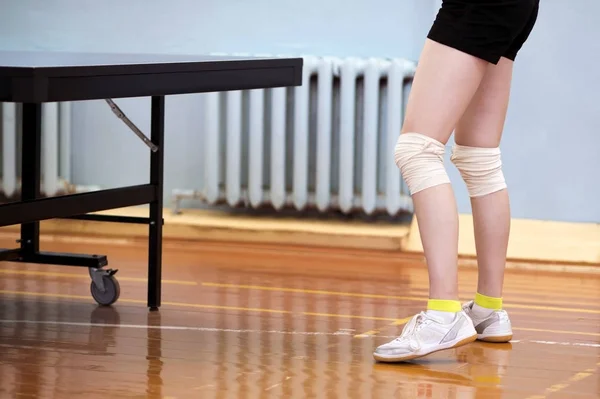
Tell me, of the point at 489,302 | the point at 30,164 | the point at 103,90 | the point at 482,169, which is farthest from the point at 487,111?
the point at 30,164

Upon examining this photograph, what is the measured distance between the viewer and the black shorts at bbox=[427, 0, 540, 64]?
6.44 feet

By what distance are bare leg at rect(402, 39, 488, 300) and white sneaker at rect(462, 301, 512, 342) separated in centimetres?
27

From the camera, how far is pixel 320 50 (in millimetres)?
4008

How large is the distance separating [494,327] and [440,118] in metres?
0.52

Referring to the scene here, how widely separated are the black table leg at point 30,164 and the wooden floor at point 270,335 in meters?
0.14

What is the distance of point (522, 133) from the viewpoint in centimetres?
376

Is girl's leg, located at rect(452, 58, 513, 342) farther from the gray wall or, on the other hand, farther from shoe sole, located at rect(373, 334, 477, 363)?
the gray wall

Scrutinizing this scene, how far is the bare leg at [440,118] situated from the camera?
198 cm

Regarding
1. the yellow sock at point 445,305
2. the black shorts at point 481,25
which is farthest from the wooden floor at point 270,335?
the black shorts at point 481,25

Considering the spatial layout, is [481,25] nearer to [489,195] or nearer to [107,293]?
[489,195]

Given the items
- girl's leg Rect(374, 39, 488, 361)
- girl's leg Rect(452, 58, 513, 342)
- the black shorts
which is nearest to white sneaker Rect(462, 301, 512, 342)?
girl's leg Rect(452, 58, 513, 342)

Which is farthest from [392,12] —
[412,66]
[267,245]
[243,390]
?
[243,390]

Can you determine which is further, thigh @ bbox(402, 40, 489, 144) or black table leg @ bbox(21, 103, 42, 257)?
black table leg @ bbox(21, 103, 42, 257)

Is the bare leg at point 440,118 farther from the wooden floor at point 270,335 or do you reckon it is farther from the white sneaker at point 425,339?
the wooden floor at point 270,335
